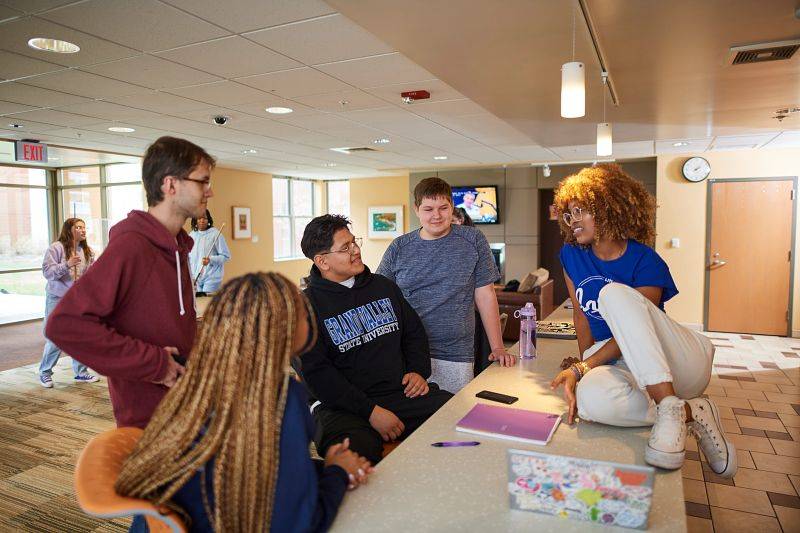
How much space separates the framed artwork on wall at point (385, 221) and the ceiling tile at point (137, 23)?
8573 mm

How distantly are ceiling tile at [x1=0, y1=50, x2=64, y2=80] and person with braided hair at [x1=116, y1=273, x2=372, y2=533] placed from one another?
3.22m

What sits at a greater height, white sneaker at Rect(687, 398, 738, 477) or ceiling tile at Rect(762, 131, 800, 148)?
ceiling tile at Rect(762, 131, 800, 148)

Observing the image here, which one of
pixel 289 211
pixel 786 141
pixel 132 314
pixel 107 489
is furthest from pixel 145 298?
pixel 289 211

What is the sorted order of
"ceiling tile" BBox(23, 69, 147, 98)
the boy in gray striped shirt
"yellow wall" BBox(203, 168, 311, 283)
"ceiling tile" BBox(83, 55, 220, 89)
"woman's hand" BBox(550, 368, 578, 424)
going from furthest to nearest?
"yellow wall" BBox(203, 168, 311, 283) → "ceiling tile" BBox(23, 69, 147, 98) → "ceiling tile" BBox(83, 55, 220, 89) → the boy in gray striped shirt → "woman's hand" BBox(550, 368, 578, 424)

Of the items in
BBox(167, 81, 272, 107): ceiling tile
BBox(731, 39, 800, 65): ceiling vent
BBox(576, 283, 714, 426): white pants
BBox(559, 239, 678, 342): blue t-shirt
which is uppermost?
BBox(167, 81, 272, 107): ceiling tile

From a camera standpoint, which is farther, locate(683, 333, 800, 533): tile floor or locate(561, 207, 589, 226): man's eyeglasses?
locate(683, 333, 800, 533): tile floor

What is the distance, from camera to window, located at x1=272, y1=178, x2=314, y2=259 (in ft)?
38.8

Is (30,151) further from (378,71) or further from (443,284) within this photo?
(443,284)

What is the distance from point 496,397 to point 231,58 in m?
2.66

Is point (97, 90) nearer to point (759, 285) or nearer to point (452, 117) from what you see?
point (452, 117)

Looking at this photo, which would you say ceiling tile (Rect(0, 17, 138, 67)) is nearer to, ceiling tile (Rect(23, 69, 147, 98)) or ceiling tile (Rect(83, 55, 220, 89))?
ceiling tile (Rect(83, 55, 220, 89))

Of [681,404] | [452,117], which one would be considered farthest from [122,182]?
[681,404]

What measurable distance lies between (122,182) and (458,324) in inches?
320

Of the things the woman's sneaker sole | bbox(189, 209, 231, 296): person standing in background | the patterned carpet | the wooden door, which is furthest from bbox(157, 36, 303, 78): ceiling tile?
the wooden door
